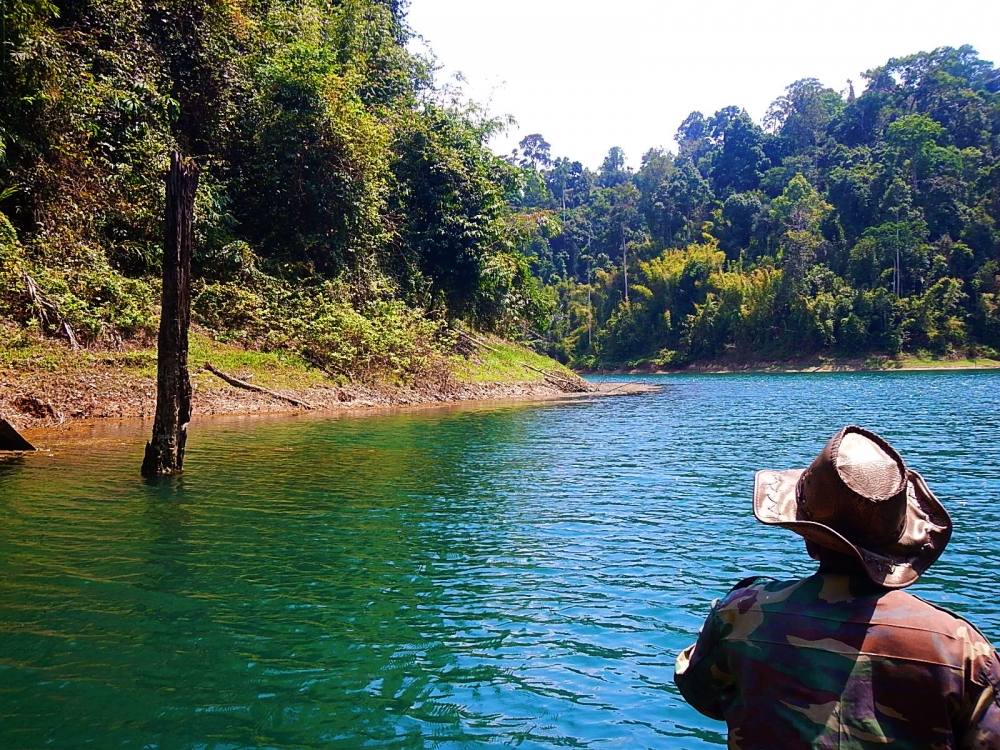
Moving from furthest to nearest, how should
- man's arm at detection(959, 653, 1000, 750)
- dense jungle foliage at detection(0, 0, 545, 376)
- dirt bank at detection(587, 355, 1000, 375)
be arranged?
dirt bank at detection(587, 355, 1000, 375), dense jungle foliage at detection(0, 0, 545, 376), man's arm at detection(959, 653, 1000, 750)

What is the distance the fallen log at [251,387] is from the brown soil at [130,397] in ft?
0.39

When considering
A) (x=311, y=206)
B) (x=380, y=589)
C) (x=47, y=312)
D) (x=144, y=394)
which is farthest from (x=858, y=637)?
(x=311, y=206)

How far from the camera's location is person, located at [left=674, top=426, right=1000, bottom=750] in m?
2.19

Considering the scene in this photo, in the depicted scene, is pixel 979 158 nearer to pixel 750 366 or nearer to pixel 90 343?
pixel 750 366

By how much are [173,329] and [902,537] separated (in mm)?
11802

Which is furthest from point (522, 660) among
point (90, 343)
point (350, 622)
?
point (90, 343)

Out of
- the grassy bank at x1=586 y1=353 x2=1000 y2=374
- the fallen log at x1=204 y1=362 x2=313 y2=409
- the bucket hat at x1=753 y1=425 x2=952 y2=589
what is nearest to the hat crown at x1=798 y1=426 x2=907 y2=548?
the bucket hat at x1=753 y1=425 x2=952 y2=589

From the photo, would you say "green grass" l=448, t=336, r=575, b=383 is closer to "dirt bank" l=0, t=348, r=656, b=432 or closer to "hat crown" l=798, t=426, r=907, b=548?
"dirt bank" l=0, t=348, r=656, b=432

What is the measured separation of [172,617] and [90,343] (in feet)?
54.9

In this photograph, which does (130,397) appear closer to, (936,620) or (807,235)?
(936,620)

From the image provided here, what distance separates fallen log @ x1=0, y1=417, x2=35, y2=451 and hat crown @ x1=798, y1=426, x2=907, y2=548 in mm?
14527

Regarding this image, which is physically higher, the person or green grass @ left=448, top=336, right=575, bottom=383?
Result: the person

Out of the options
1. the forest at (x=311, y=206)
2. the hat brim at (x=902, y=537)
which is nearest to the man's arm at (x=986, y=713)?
the hat brim at (x=902, y=537)

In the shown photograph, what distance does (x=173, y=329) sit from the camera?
12.3 metres
